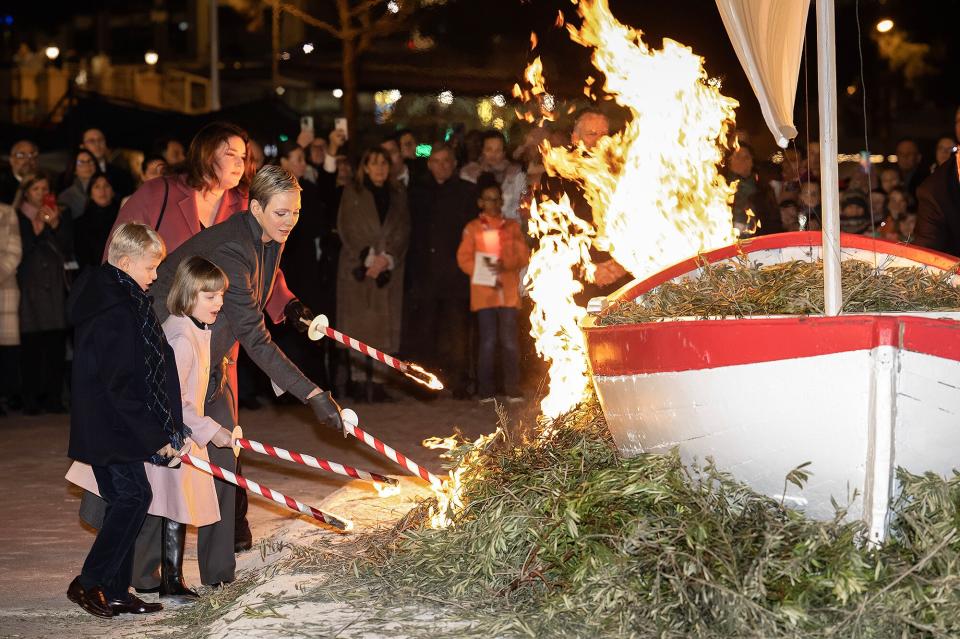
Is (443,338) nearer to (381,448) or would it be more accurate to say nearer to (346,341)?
(346,341)

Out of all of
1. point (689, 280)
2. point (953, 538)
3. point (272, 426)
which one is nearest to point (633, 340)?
point (689, 280)

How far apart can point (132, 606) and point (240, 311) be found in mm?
1537

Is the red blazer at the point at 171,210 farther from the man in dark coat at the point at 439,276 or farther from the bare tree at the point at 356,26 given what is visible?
the bare tree at the point at 356,26

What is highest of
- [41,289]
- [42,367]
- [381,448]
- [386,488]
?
[41,289]

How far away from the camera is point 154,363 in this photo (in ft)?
18.6

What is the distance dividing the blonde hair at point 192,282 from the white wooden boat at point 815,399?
2.12 meters

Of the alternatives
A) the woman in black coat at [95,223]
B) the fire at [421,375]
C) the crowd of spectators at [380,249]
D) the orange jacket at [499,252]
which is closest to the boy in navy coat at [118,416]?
the fire at [421,375]

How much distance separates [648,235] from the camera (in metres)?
7.29

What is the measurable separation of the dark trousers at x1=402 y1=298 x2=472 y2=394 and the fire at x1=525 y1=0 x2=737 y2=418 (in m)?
4.32

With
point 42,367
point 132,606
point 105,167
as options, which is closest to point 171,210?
point 132,606

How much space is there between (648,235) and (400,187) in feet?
17.3

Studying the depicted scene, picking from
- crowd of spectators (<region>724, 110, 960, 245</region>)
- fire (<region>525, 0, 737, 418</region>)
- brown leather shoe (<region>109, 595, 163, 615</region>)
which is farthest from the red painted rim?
crowd of spectators (<region>724, 110, 960, 245</region>)

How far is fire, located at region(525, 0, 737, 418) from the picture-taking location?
726 centimetres

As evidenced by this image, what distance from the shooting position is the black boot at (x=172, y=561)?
5.95m
